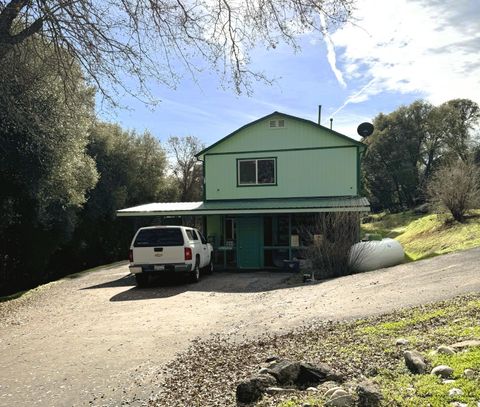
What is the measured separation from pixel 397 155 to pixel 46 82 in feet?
137

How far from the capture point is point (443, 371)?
4160 mm

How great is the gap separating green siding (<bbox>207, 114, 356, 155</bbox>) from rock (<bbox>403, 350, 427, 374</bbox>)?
55.0ft

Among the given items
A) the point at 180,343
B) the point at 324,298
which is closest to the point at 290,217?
the point at 324,298

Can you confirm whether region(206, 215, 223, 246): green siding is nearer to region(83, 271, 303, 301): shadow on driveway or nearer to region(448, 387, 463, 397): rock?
region(83, 271, 303, 301): shadow on driveway

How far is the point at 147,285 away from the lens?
15.2 metres

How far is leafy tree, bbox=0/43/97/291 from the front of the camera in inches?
360

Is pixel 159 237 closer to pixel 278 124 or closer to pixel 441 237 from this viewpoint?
pixel 278 124

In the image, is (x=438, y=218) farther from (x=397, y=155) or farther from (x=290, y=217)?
(x=397, y=155)

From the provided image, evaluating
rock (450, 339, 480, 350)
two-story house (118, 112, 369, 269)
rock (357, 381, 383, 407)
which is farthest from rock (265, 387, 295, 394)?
two-story house (118, 112, 369, 269)

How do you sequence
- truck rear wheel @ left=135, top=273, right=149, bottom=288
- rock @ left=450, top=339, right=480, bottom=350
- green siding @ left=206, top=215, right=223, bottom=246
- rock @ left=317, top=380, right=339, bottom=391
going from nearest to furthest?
rock @ left=317, top=380, right=339, bottom=391
rock @ left=450, top=339, right=480, bottom=350
truck rear wheel @ left=135, top=273, right=149, bottom=288
green siding @ left=206, top=215, right=223, bottom=246

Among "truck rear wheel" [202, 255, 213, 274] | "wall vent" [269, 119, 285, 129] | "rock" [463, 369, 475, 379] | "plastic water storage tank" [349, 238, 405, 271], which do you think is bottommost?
"truck rear wheel" [202, 255, 213, 274]

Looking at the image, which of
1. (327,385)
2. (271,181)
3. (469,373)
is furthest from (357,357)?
(271,181)

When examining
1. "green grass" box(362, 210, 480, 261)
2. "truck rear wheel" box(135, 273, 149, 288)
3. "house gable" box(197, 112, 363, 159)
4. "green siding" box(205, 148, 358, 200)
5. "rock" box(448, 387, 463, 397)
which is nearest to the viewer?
"rock" box(448, 387, 463, 397)

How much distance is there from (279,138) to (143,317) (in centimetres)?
1326
